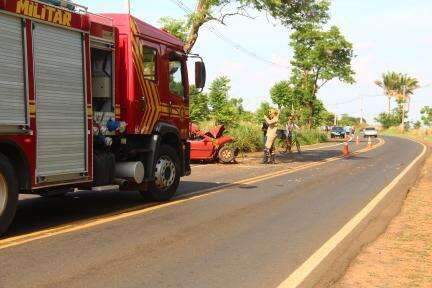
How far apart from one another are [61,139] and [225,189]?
5849mm

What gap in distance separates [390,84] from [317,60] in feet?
192

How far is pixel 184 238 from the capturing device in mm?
7820

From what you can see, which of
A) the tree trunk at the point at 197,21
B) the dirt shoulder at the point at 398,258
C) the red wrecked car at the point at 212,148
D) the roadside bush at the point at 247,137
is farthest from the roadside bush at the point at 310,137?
the dirt shoulder at the point at 398,258

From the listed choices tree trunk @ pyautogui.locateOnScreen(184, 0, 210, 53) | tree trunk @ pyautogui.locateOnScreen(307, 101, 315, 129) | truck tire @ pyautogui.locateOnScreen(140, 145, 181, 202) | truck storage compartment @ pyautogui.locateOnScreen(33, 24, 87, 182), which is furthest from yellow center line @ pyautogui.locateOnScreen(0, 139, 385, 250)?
tree trunk @ pyautogui.locateOnScreen(307, 101, 315, 129)

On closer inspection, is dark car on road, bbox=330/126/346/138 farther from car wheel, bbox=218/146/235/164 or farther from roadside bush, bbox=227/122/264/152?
car wheel, bbox=218/146/235/164

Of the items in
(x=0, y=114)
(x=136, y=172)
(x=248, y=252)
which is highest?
(x=0, y=114)

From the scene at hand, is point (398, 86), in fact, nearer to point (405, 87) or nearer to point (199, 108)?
point (405, 87)

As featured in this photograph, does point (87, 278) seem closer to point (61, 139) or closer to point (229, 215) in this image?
point (61, 139)

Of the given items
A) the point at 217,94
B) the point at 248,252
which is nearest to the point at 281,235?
the point at 248,252

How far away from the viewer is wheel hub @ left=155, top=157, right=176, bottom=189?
1094 cm

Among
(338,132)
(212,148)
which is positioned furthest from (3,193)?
(338,132)

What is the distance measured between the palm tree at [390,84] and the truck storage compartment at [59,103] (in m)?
103

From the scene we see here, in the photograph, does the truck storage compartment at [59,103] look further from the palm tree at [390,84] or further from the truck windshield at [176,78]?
the palm tree at [390,84]

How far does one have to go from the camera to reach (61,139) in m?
8.41
